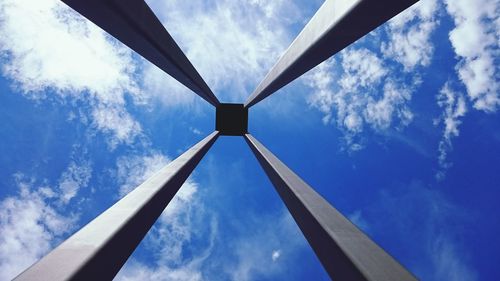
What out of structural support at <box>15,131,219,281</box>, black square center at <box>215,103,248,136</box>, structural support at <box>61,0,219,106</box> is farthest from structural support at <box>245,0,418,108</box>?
black square center at <box>215,103,248,136</box>

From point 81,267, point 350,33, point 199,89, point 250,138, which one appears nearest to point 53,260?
point 81,267

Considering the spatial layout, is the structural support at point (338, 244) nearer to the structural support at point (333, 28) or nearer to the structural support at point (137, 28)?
the structural support at point (333, 28)

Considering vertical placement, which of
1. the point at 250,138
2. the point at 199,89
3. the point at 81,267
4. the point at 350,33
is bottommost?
the point at 81,267

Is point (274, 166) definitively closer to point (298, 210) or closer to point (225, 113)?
point (298, 210)

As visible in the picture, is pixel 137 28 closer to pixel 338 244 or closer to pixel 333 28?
pixel 333 28

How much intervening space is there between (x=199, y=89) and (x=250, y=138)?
624 cm

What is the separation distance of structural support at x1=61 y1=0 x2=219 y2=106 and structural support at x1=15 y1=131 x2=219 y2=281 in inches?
170

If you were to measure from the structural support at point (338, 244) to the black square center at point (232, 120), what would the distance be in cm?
1498

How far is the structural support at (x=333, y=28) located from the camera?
28.5 feet

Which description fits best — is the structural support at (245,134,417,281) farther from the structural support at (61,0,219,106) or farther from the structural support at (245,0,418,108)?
the structural support at (61,0,219,106)

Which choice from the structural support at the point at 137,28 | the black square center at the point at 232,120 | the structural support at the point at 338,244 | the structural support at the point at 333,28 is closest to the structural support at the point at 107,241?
the structural support at the point at 137,28

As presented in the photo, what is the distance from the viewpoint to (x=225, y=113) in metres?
27.6

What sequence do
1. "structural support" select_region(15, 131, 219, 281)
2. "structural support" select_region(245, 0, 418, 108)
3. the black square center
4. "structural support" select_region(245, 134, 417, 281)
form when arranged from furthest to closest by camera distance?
1. the black square center
2. "structural support" select_region(245, 0, 418, 108)
3. "structural support" select_region(245, 134, 417, 281)
4. "structural support" select_region(15, 131, 219, 281)

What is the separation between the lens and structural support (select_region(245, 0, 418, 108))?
8.68 m
